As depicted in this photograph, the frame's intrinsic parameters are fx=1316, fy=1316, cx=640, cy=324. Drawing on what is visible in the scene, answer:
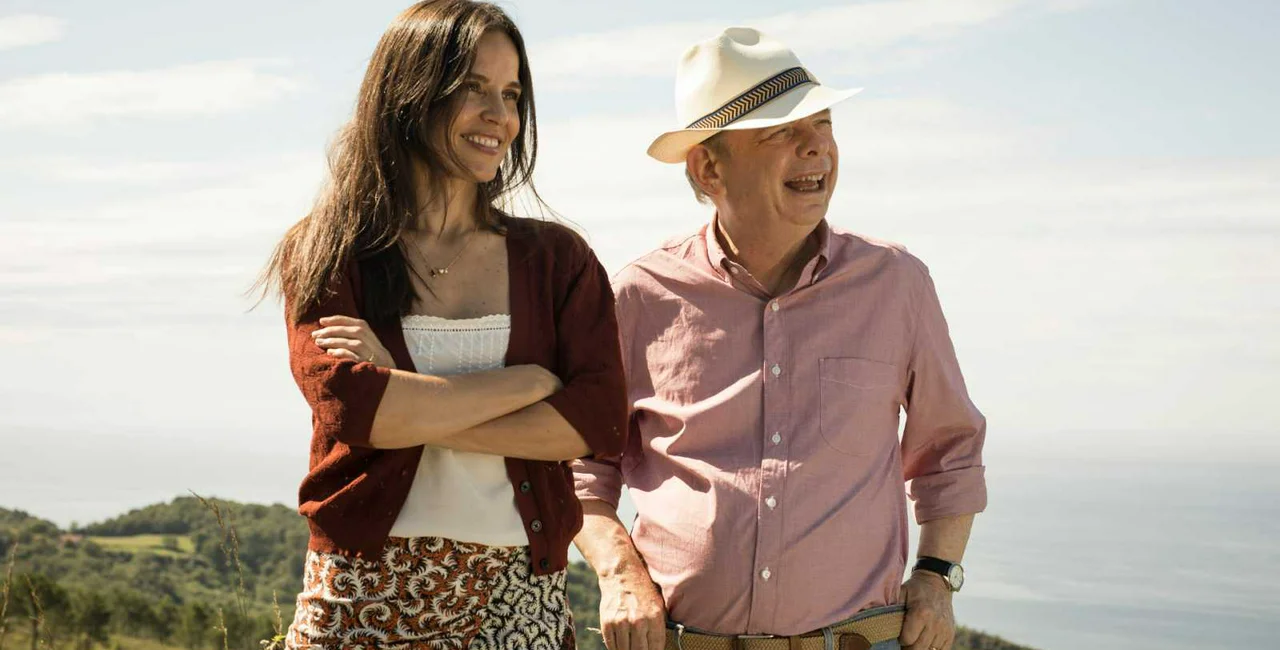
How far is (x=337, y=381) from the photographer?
109 inches

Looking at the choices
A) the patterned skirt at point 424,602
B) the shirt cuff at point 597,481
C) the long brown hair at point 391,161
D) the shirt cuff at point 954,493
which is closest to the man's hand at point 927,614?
the shirt cuff at point 954,493

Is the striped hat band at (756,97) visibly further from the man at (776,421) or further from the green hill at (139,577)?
the green hill at (139,577)

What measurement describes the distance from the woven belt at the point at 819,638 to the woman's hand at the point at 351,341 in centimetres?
111

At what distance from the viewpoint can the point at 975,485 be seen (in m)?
3.62

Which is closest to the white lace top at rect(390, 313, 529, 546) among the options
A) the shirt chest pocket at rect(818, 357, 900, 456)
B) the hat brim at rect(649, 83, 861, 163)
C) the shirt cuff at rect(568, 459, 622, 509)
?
the shirt cuff at rect(568, 459, 622, 509)

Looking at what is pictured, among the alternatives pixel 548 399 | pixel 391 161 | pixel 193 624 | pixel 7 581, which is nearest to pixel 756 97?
pixel 391 161

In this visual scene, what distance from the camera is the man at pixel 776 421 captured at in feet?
11.0

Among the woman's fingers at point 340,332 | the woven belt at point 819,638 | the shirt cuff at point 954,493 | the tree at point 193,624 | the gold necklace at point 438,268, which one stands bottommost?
the tree at point 193,624

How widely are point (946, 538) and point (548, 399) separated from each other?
1.32m

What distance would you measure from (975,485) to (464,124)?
1719 millimetres

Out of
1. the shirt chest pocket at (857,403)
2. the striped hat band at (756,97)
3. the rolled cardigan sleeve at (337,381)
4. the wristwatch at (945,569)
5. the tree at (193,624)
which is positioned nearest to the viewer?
the rolled cardigan sleeve at (337,381)

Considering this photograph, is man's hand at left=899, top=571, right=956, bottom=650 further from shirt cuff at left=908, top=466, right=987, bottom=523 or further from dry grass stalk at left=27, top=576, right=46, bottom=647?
dry grass stalk at left=27, top=576, right=46, bottom=647

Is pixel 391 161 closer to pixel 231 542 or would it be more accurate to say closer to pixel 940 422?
pixel 940 422

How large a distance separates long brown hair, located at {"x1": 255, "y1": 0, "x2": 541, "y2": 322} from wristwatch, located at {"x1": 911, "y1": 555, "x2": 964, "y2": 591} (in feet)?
4.93
